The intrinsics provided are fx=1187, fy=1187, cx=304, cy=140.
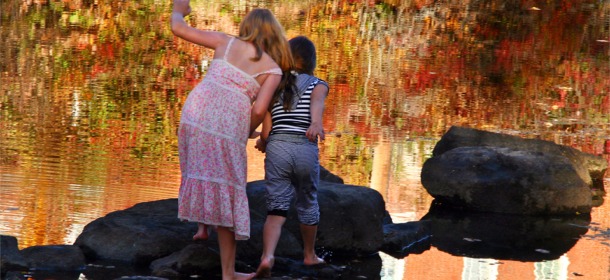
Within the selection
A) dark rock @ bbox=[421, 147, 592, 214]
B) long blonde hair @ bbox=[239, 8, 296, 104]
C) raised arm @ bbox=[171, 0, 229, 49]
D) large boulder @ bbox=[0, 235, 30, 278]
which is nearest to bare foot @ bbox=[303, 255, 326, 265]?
long blonde hair @ bbox=[239, 8, 296, 104]

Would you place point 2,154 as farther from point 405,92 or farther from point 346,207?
point 405,92

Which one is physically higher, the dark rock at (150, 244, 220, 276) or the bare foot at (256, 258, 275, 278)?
the bare foot at (256, 258, 275, 278)

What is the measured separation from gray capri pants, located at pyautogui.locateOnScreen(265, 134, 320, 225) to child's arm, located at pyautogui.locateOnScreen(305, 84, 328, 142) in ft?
0.42

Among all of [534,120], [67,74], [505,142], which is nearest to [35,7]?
[67,74]

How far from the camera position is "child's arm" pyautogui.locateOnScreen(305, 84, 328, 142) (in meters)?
7.01

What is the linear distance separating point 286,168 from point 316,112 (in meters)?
0.38

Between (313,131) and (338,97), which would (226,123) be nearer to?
(313,131)

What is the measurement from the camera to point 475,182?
971cm

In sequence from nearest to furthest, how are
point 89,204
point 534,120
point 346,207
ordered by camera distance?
point 346,207 → point 89,204 → point 534,120

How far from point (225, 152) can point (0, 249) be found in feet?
4.59

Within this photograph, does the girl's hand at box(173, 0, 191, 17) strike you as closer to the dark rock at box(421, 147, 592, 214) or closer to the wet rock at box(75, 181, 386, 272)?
the wet rock at box(75, 181, 386, 272)

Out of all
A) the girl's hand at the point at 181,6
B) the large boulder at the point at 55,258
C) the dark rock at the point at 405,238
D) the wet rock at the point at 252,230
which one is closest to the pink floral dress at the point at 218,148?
the girl's hand at the point at 181,6

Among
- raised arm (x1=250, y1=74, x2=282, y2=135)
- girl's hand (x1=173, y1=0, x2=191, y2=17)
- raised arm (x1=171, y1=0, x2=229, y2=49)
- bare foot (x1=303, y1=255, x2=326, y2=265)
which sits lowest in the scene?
bare foot (x1=303, y1=255, x2=326, y2=265)

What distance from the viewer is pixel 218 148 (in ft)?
21.8
